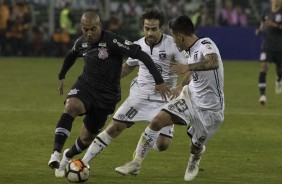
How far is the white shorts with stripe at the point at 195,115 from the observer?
500 inches

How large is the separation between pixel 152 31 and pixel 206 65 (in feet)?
6.12

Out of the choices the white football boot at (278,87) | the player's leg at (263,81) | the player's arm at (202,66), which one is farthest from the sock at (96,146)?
the white football boot at (278,87)

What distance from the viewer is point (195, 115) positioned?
12.8m

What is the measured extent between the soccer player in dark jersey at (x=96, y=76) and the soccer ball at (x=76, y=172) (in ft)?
2.00

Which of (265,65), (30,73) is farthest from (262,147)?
(30,73)

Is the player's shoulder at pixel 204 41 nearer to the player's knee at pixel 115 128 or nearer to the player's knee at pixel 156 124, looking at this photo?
the player's knee at pixel 156 124

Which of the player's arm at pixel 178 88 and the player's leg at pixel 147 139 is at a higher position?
the player's arm at pixel 178 88

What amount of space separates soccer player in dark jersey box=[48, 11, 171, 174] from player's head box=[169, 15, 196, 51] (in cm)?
48

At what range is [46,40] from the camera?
4344 cm

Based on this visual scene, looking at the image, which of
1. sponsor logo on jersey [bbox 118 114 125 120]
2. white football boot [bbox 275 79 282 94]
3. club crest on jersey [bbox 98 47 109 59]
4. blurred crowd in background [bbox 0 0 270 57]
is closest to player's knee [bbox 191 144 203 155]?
sponsor logo on jersey [bbox 118 114 125 120]

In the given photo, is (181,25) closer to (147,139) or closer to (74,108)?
(147,139)

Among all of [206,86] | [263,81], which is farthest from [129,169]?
[263,81]

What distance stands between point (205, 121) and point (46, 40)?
31178 mm

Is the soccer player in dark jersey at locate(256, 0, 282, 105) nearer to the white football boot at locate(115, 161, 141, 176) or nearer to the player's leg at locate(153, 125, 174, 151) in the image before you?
the player's leg at locate(153, 125, 174, 151)
